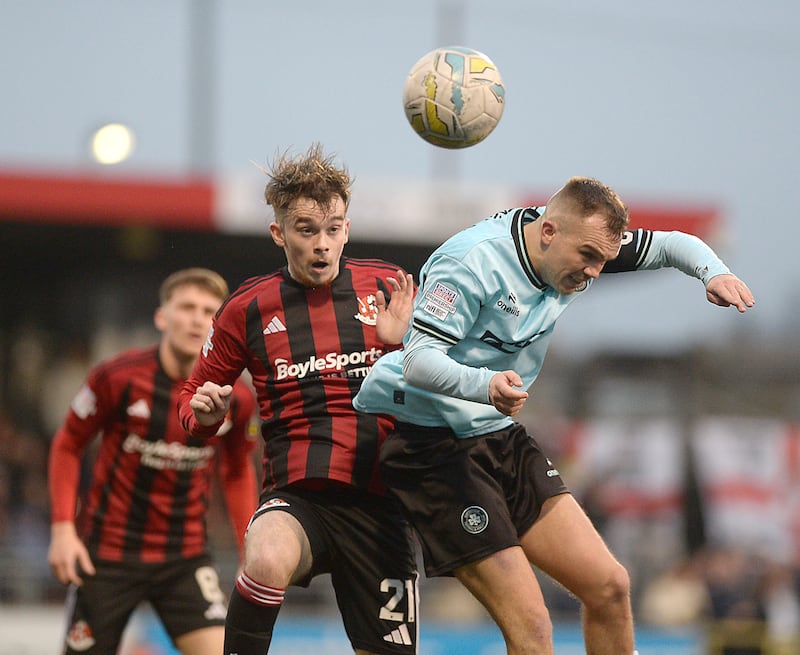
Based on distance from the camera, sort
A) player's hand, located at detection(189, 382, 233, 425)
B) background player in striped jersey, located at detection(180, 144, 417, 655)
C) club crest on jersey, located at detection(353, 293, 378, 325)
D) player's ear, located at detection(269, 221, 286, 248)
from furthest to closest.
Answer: club crest on jersey, located at detection(353, 293, 378, 325) → player's ear, located at detection(269, 221, 286, 248) → background player in striped jersey, located at detection(180, 144, 417, 655) → player's hand, located at detection(189, 382, 233, 425)

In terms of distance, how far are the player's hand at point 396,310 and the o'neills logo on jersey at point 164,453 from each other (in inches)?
64.4

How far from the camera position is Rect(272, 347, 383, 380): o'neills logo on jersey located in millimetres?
5277

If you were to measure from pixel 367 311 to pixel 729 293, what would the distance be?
4.92 feet

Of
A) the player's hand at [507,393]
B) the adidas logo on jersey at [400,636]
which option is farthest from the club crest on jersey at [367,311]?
the adidas logo on jersey at [400,636]

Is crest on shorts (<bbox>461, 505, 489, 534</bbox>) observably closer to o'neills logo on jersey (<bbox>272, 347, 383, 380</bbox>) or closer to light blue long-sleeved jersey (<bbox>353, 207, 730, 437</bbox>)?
light blue long-sleeved jersey (<bbox>353, 207, 730, 437</bbox>)

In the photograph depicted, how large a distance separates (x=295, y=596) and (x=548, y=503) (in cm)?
865

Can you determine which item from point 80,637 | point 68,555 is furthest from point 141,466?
point 80,637

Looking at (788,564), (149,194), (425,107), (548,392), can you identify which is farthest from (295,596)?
(548,392)

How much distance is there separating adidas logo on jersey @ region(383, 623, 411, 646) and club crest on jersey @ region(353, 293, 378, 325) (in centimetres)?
128

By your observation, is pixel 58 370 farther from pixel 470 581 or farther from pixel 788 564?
pixel 470 581

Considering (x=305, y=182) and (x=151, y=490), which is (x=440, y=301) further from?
(x=151, y=490)

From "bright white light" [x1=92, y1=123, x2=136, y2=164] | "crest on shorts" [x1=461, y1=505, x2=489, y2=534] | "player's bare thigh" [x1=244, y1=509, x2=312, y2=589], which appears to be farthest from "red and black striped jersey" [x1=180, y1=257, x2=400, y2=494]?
"bright white light" [x1=92, y1=123, x2=136, y2=164]

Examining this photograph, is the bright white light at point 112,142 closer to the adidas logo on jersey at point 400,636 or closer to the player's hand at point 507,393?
the adidas logo on jersey at point 400,636

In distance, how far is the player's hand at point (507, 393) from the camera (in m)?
4.46
